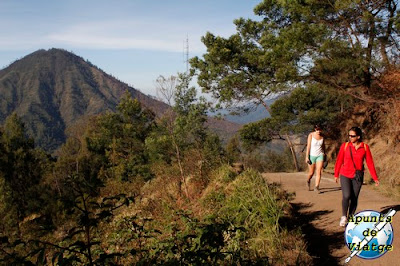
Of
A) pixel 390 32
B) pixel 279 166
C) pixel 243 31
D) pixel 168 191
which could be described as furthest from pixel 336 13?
pixel 279 166

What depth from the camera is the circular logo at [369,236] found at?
12.9ft

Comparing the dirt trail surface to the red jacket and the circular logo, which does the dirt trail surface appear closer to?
the circular logo

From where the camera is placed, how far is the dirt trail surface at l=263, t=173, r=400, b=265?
403 centimetres

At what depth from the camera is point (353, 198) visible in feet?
15.3

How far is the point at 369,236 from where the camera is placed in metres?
4.02

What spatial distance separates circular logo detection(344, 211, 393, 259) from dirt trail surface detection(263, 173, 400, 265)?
0.26 ft

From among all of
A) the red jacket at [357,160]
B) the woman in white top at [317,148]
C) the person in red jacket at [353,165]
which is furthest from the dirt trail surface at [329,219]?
the red jacket at [357,160]

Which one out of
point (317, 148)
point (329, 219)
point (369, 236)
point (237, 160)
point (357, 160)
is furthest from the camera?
point (237, 160)

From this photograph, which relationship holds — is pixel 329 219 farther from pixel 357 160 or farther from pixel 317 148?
pixel 317 148

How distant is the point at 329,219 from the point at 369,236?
1.33 meters

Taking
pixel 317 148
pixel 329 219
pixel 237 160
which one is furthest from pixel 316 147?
pixel 237 160

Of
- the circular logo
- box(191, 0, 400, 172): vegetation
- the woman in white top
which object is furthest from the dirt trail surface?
box(191, 0, 400, 172): vegetation

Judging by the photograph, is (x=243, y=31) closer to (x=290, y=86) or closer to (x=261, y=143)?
(x=290, y=86)

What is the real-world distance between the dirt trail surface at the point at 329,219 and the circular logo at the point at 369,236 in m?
0.08
